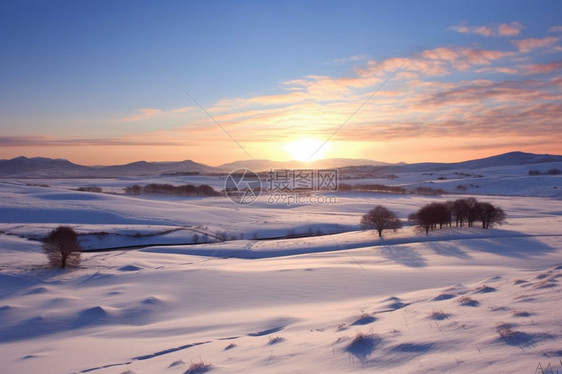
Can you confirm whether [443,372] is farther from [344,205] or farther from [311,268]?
[344,205]

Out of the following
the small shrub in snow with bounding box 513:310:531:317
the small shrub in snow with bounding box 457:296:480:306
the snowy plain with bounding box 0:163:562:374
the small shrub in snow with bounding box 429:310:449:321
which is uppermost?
the small shrub in snow with bounding box 513:310:531:317

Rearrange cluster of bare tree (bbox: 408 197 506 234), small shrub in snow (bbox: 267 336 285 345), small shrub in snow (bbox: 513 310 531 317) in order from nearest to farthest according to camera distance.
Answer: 1. small shrub in snow (bbox: 513 310 531 317)
2. small shrub in snow (bbox: 267 336 285 345)
3. cluster of bare tree (bbox: 408 197 506 234)

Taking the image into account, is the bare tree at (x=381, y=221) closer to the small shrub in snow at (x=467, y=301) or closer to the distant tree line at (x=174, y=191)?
the small shrub in snow at (x=467, y=301)

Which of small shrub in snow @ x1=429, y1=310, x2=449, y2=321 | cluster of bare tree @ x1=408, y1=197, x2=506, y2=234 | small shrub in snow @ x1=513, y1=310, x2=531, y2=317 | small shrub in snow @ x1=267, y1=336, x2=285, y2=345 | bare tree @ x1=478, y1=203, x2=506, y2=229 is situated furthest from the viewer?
bare tree @ x1=478, y1=203, x2=506, y2=229

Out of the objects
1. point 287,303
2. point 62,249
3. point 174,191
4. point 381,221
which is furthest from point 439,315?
point 174,191

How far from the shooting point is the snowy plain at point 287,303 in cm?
817

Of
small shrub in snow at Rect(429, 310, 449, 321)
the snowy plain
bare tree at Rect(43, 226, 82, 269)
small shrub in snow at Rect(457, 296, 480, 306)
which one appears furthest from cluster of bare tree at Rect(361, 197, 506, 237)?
small shrub in snow at Rect(429, 310, 449, 321)

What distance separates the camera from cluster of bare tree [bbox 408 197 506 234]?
42.5m

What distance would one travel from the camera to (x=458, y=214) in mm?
45938

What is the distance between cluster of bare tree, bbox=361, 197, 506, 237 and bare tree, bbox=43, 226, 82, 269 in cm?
2888

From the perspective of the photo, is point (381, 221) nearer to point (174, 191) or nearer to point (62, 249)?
point (62, 249)

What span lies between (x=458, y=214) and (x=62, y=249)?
4124 centimetres

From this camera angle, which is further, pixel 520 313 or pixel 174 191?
pixel 174 191

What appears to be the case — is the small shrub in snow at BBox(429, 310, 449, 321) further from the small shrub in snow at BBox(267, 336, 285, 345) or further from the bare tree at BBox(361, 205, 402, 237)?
the bare tree at BBox(361, 205, 402, 237)
